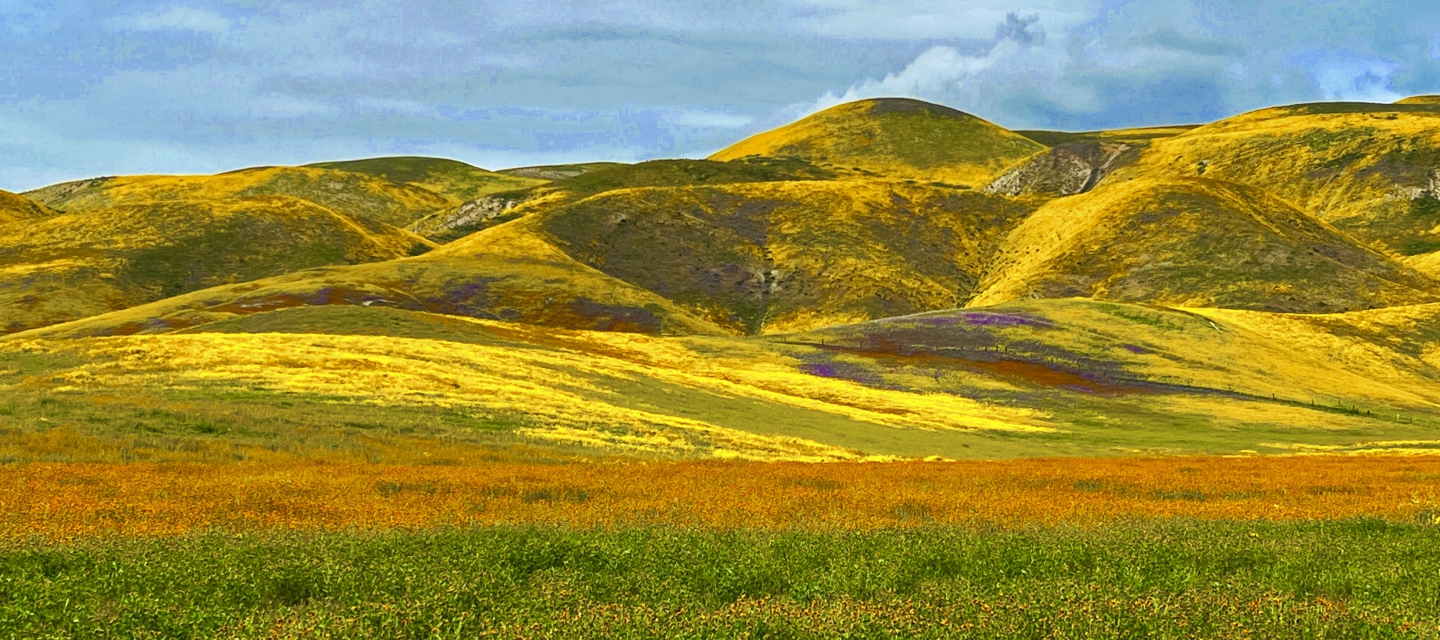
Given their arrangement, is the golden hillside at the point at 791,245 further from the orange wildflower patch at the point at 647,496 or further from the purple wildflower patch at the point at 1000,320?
the orange wildflower patch at the point at 647,496

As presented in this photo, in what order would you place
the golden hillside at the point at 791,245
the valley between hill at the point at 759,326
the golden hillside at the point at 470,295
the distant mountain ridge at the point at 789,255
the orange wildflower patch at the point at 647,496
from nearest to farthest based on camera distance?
1. the orange wildflower patch at the point at 647,496
2. the valley between hill at the point at 759,326
3. the golden hillside at the point at 470,295
4. the distant mountain ridge at the point at 789,255
5. the golden hillside at the point at 791,245

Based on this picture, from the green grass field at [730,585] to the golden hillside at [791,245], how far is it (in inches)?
5151

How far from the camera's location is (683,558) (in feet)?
38.4

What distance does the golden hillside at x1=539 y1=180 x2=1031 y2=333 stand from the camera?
152625 mm

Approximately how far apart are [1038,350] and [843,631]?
87907 mm

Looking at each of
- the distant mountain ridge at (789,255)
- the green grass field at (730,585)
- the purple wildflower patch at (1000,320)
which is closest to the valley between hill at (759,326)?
the purple wildflower patch at (1000,320)

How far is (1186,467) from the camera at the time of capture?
101 ft

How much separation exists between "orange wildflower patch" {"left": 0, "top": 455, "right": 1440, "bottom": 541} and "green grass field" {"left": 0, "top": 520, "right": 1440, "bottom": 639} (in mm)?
2100

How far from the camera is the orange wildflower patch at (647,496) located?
15117 millimetres

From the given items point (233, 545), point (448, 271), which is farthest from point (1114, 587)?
point (448, 271)

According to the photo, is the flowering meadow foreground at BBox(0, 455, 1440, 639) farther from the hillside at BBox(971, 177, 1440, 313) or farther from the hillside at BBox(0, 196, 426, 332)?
the hillside at BBox(0, 196, 426, 332)

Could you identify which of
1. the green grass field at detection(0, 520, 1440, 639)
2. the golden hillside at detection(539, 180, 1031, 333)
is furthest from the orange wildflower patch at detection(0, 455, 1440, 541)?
the golden hillside at detection(539, 180, 1031, 333)

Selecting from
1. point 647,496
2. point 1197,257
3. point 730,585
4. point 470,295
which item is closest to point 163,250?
point 470,295

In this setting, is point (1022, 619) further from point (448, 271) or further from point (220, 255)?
point (220, 255)
